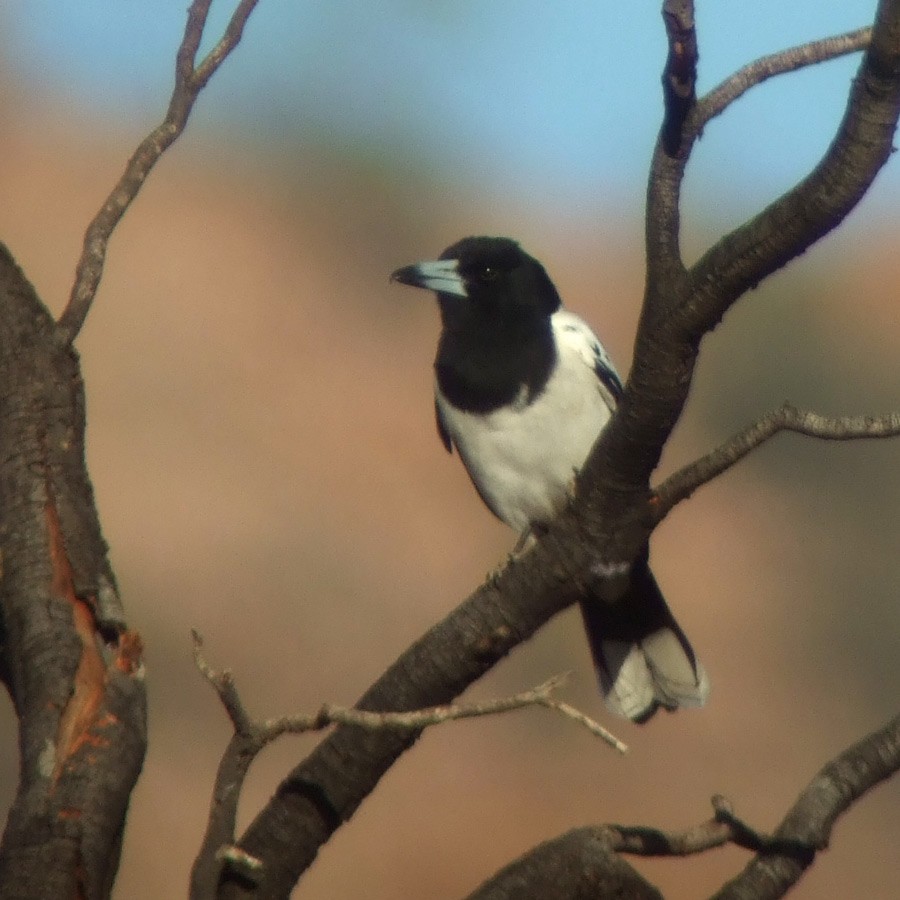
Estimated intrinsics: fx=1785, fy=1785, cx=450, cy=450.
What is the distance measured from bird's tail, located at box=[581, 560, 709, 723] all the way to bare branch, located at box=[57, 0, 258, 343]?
6.57 feet

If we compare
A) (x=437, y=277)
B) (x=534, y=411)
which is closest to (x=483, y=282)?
(x=437, y=277)

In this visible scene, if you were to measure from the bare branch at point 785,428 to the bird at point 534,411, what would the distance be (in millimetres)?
1876

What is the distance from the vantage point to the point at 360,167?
635 inches

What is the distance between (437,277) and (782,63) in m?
2.26

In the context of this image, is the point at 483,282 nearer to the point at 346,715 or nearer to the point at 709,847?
the point at 709,847

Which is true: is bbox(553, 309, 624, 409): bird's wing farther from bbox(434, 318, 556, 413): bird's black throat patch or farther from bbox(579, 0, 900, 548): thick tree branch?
bbox(579, 0, 900, 548): thick tree branch

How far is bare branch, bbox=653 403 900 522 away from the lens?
260cm

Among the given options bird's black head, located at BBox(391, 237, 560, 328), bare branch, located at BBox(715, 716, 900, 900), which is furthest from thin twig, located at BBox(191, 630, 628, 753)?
bird's black head, located at BBox(391, 237, 560, 328)

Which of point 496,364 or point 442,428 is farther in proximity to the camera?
point 442,428

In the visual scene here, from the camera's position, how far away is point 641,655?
4.76m

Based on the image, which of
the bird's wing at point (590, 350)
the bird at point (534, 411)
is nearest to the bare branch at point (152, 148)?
the bird at point (534, 411)

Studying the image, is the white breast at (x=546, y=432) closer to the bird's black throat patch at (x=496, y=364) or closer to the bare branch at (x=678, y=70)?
the bird's black throat patch at (x=496, y=364)

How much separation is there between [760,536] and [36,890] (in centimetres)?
926

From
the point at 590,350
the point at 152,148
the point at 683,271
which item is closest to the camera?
the point at 683,271
